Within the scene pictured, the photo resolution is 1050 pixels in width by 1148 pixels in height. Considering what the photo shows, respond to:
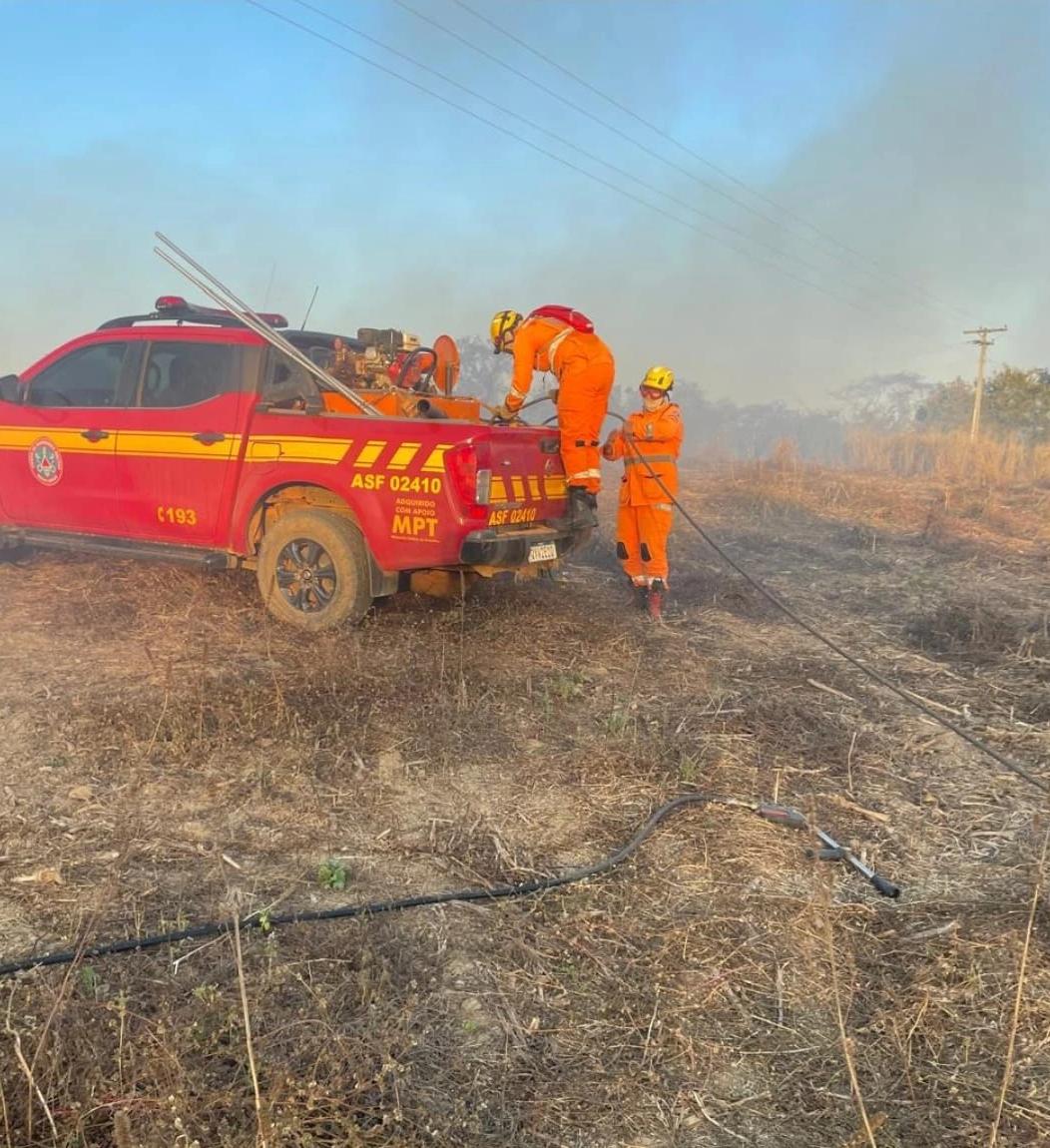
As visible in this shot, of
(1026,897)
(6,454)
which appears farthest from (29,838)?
(6,454)

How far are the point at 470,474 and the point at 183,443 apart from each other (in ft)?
6.85

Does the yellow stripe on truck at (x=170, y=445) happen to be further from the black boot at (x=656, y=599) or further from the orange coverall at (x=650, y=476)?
the black boot at (x=656, y=599)

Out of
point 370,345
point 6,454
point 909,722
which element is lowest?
point 909,722

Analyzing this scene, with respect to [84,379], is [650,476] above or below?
below

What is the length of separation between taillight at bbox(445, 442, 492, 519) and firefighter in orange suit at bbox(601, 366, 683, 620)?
1595mm

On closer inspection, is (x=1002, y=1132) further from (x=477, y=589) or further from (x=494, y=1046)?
(x=477, y=589)

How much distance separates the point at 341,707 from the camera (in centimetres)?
420

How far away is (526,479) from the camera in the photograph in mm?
5293

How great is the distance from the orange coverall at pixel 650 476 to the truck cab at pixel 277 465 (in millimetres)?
835

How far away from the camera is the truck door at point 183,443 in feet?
18.0

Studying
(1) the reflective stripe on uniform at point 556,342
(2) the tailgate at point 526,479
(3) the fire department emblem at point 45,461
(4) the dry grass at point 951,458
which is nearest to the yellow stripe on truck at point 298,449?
(2) the tailgate at point 526,479

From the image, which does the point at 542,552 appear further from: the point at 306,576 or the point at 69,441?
the point at 69,441

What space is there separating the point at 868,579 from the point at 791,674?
3.45 m

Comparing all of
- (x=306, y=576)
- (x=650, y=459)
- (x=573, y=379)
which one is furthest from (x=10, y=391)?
(x=650, y=459)
